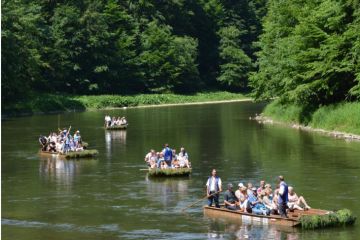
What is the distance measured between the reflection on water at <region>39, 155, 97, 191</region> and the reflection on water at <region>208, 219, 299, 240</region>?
44.8 feet

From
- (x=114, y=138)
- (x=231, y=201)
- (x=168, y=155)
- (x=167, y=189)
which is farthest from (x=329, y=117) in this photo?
(x=231, y=201)

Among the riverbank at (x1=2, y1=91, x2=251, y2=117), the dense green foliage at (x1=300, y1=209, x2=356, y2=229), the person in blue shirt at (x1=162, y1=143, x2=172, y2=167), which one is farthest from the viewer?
the riverbank at (x1=2, y1=91, x2=251, y2=117)

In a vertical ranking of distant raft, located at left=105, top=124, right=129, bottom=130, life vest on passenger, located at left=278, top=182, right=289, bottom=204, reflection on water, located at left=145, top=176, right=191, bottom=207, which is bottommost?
reflection on water, located at left=145, top=176, right=191, bottom=207

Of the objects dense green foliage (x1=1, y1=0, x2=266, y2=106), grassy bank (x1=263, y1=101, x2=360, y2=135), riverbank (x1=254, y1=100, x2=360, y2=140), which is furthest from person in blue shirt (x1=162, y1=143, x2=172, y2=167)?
dense green foliage (x1=1, y1=0, x2=266, y2=106)

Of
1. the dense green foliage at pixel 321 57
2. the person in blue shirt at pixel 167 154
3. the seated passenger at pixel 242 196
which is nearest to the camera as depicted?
the seated passenger at pixel 242 196

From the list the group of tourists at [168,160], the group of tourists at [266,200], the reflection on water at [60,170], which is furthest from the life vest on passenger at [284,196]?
the group of tourists at [168,160]

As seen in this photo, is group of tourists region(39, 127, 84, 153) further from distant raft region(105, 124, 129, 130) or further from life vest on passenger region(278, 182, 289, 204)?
life vest on passenger region(278, 182, 289, 204)

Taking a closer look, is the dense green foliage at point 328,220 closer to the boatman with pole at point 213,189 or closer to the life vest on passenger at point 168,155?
the boatman with pole at point 213,189

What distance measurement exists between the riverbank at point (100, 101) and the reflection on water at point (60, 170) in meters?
52.1

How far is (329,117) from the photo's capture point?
71812 mm

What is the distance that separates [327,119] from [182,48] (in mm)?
84872

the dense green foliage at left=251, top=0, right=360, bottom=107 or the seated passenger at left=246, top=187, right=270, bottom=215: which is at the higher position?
the dense green foliage at left=251, top=0, right=360, bottom=107

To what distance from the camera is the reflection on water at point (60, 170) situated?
4669 centimetres

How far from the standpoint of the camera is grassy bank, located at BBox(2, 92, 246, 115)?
11266 centimetres
